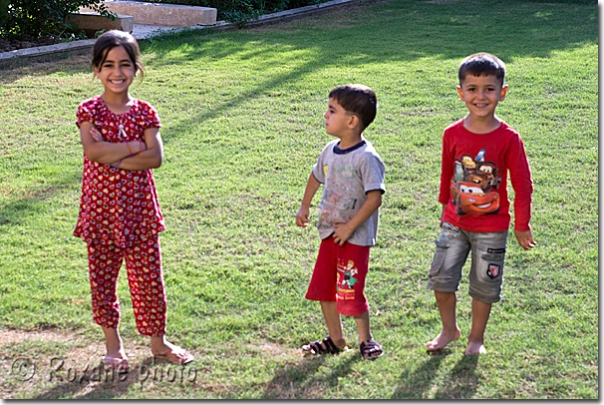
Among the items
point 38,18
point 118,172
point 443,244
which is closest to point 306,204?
point 443,244

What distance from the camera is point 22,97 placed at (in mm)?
8258

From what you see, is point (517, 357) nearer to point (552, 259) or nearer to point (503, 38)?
point (552, 259)

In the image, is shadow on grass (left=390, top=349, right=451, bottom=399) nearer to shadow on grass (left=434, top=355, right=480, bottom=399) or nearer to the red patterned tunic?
shadow on grass (left=434, top=355, right=480, bottom=399)

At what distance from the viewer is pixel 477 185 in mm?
3502

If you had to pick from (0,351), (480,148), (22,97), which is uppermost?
(480,148)

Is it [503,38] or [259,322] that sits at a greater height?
[503,38]

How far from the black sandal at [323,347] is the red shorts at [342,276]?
0.20 metres

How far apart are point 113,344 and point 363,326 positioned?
114cm

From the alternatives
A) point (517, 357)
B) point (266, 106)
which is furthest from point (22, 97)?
point (517, 357)

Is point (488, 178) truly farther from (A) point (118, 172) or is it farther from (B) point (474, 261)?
(A) point (118, 172)

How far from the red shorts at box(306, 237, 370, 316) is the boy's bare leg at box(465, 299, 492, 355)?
0.50 m

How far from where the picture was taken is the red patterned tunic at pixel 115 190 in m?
3.37

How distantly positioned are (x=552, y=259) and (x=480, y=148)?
161 centimetres

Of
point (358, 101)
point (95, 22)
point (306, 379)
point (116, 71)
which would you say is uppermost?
point (116, 71)
